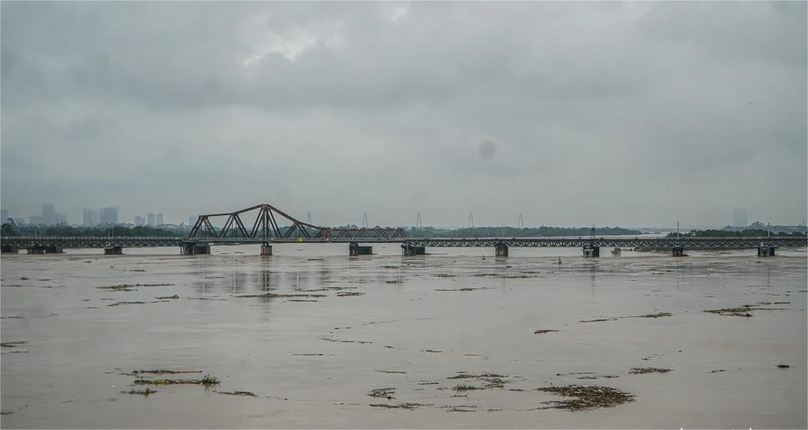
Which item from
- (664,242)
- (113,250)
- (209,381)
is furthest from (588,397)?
(113,250)

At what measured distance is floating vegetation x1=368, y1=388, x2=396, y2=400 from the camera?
79.3 feet

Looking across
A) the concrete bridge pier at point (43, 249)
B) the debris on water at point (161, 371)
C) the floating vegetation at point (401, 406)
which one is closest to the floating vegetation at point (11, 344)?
the debris on water at point (161, 371)

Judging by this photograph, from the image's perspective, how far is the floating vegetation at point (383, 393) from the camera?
79.3ft

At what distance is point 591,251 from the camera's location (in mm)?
145000

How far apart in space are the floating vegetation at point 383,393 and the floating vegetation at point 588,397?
4.11 meters

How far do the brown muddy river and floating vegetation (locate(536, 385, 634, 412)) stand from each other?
0.14m

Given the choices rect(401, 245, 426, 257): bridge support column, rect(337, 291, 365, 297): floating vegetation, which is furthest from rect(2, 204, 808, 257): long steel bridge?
rect(337, 291, 365, 297): floating vegetation

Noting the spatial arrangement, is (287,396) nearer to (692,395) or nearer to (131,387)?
(131,387)

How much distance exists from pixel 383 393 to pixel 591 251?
124 m

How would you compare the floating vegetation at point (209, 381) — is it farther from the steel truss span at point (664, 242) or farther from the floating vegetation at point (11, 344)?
the steel truss span at point (664, 242)

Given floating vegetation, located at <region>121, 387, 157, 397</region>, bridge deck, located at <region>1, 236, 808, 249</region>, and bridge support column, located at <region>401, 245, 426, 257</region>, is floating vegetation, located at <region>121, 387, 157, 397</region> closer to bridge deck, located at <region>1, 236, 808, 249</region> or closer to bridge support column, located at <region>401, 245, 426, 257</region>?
bridge deck, located at <region>1, 236, 808, 249</region>

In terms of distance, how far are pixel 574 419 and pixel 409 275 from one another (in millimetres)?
68943

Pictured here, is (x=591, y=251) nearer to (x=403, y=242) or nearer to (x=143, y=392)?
(x=403, y=242)

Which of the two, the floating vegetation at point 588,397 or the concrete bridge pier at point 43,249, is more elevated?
the concrete bridge pier at point 43,249
